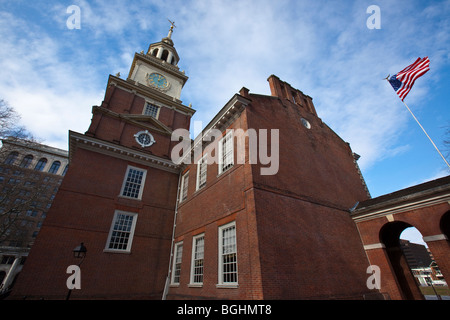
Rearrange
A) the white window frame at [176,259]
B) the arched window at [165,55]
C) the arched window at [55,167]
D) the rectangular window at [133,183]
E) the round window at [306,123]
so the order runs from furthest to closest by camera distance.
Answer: the arched window at [55,167]
the arched window at [165,55]
the rectangular window at [133,183]
the round window at [306,123]
the white window frame at [176,259]

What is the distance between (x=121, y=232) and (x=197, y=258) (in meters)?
6.42

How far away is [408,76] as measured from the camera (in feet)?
38.9

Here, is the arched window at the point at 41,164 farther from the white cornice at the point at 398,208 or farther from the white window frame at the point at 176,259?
the white cornice at the point at 398,208

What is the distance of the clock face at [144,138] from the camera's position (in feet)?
62.0

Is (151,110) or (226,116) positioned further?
(151,110)

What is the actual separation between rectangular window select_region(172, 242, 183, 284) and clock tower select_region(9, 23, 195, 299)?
3.64ft

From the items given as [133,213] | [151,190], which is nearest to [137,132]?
[151,190]

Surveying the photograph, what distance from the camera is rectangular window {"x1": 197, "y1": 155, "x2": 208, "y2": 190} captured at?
46.7 ft

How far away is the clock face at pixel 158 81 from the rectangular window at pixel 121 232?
15773 millimetres

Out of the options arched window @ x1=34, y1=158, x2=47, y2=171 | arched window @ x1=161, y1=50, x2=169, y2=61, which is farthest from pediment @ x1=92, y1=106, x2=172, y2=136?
arched window @ x1=34, y1=158, x2=47, y2=171

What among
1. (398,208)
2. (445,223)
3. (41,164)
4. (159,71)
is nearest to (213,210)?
(398,208)

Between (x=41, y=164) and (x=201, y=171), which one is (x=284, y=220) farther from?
(x=41, y=164)

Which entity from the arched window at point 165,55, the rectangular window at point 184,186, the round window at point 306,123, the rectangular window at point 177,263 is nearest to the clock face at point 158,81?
the arched window at point 165,55
